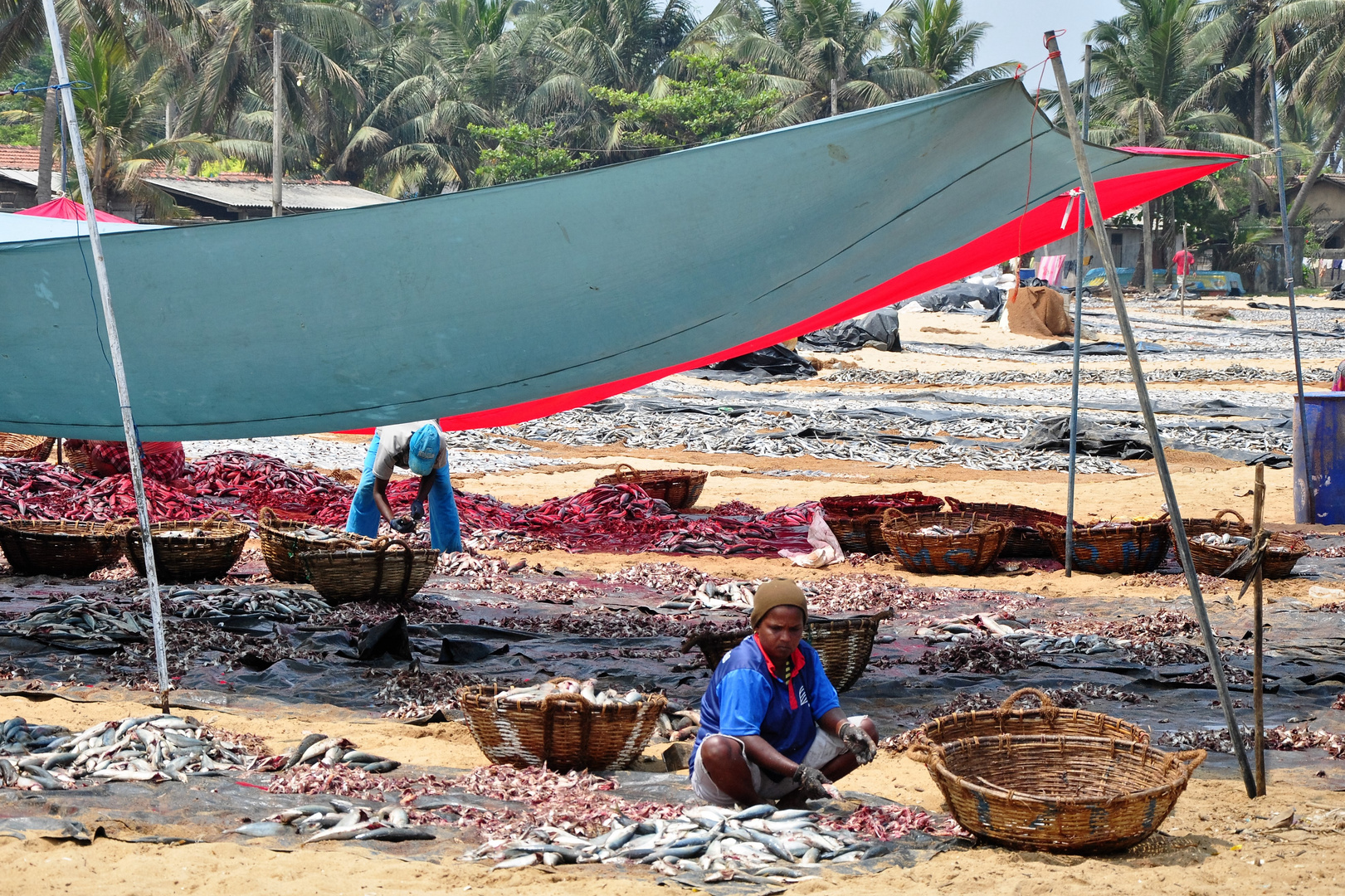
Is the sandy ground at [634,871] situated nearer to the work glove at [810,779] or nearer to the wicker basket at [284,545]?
the work glove at [810,779]

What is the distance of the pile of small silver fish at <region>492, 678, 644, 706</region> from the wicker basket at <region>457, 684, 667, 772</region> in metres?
0.02

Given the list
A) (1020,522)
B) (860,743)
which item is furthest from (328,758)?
(1020,522)

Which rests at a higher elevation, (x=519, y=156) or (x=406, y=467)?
(x=519, y=156)

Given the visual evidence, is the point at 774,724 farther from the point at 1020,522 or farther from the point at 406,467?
the point at 1020,522

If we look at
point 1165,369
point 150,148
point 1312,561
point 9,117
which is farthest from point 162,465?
point 9,117

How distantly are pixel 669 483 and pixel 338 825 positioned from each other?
679 cm

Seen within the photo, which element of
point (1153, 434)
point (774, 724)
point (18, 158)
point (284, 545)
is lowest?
point (774, 724)

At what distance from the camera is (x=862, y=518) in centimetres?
898

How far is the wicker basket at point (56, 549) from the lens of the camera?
25.2 feet

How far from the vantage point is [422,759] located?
15.4ft

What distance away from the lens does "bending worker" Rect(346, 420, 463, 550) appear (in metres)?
8.00

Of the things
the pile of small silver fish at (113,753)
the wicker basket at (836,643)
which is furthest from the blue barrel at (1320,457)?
the pile of small silver fish at (113,753)

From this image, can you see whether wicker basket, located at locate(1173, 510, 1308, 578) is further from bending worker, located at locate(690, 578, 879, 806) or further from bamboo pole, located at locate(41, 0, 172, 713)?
bamboo pole, located at locate(41, 0, 172, 713)

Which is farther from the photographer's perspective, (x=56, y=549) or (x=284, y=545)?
(x=56, y=549)
